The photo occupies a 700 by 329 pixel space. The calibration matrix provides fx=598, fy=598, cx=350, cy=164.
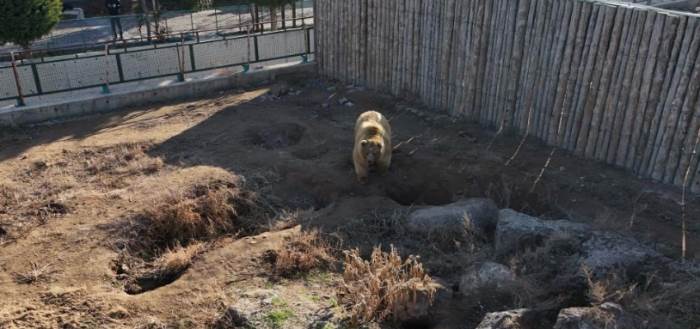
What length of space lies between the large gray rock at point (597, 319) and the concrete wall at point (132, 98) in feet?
38.1

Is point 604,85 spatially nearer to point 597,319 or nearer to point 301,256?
point 597,319

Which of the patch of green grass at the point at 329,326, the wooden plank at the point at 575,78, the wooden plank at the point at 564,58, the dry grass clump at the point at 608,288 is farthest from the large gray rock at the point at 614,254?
the wooden plank at the point at 564,58

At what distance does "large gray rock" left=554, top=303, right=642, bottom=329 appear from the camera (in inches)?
229

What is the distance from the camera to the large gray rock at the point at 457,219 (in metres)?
8.51

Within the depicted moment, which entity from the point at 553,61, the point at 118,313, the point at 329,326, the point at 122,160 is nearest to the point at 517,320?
the point at 329,326

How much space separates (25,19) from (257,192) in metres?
10.5

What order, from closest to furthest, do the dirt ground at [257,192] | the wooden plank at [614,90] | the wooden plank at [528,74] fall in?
the dirt ground at [257,192] → the wooden plank at [614,90] → the wooden plank at [528,74]

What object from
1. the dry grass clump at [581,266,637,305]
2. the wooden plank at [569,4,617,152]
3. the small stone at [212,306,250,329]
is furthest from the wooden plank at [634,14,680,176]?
the small stone at [212,306,250,329]

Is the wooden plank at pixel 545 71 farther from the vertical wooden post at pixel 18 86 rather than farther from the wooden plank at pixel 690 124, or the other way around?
the vertical wooden post at pixel 18 86

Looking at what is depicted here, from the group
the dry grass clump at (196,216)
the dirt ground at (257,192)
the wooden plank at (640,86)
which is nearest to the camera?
the dirt ground at (257,192)

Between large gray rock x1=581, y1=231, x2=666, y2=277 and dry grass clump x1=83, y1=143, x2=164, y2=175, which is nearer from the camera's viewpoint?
large gray rock x1=581, y1=231, x2=666, y2=277

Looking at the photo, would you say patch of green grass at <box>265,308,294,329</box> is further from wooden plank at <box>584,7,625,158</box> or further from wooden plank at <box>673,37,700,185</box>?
wooden plank at <box>673,37,700,185</box>

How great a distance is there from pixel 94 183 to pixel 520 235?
738 centimetres

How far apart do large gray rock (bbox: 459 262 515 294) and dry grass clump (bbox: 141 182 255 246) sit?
3.69 meters
